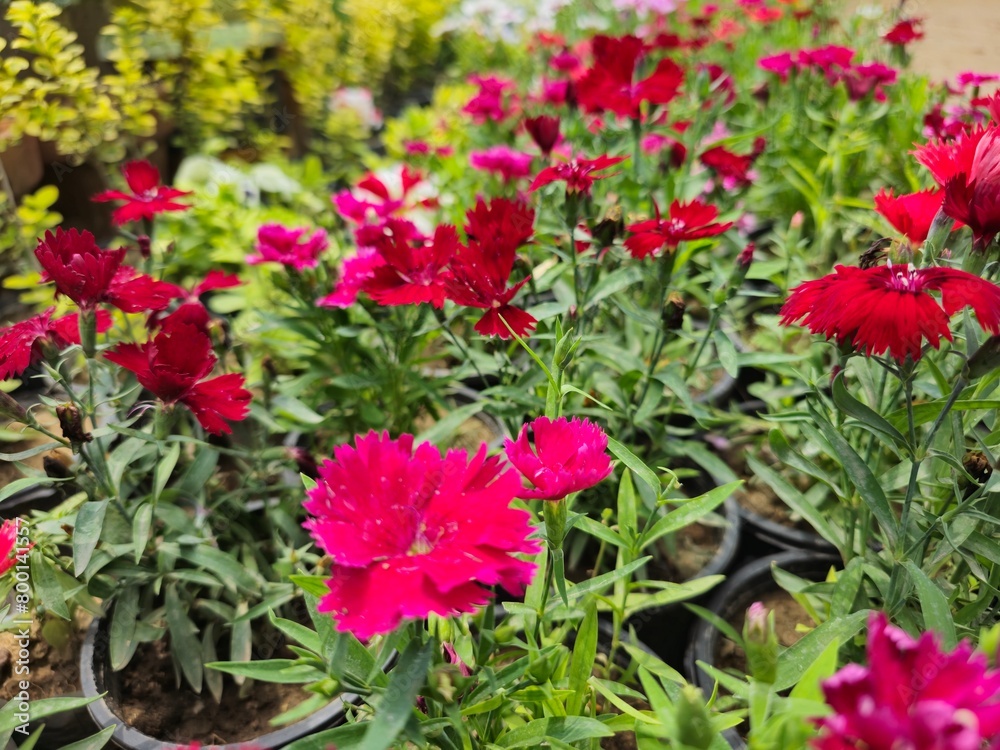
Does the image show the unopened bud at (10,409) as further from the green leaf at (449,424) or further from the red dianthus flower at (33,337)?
the green leaf at (449,424)

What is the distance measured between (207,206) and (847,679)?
5.99ft

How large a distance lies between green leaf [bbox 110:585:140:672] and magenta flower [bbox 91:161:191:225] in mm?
518

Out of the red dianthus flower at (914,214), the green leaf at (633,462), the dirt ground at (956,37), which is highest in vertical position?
the dirt ground at (956,37)

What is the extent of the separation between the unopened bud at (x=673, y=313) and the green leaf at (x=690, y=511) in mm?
265

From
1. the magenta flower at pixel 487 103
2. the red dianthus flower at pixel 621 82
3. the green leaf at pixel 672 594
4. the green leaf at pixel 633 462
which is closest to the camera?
the green leaf at pixel 633 462

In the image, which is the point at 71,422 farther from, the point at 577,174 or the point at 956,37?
the point at 956,37

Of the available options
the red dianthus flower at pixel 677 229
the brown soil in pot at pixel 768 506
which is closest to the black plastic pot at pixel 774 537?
the brown soil in pot at pixel 768 506

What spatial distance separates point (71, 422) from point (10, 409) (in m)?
0.09

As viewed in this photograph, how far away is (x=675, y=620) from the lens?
3.51 ft

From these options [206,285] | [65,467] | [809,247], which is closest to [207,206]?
[206,285]

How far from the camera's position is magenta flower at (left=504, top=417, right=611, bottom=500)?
21.2 inches

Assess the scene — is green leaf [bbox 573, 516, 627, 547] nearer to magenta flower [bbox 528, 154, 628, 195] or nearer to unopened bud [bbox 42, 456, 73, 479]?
magenta flower [bbox 528, 154, 628, 195]

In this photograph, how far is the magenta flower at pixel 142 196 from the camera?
3.28ft

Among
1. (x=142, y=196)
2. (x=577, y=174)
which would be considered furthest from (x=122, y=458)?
(x=577, y=174)
